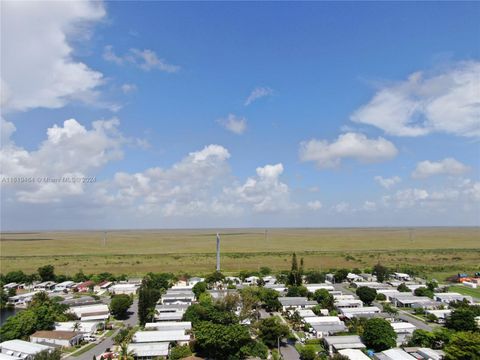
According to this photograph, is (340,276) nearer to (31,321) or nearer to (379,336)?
(379,336)

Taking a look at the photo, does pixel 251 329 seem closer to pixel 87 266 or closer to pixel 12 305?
pixel 12 305

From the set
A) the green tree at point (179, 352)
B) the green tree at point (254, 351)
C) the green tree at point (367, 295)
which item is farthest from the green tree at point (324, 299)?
the green tree at point (179, 352)

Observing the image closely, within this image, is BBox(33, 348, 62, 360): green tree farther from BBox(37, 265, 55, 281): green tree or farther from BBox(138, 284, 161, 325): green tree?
BBox(37, 265, 55, 281): green tree

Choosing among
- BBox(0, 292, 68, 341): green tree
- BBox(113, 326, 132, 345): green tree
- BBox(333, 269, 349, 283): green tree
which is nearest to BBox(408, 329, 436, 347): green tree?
BBox(113, 326, 132, 345): green tree

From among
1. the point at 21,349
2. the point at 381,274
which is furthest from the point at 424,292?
the point at 21,349

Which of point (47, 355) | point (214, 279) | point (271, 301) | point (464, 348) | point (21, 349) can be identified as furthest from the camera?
point (214, 279)

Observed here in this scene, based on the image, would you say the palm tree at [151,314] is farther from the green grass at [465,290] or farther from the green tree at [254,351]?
the green grass at [465,290]

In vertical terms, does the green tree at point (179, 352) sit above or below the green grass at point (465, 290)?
below
